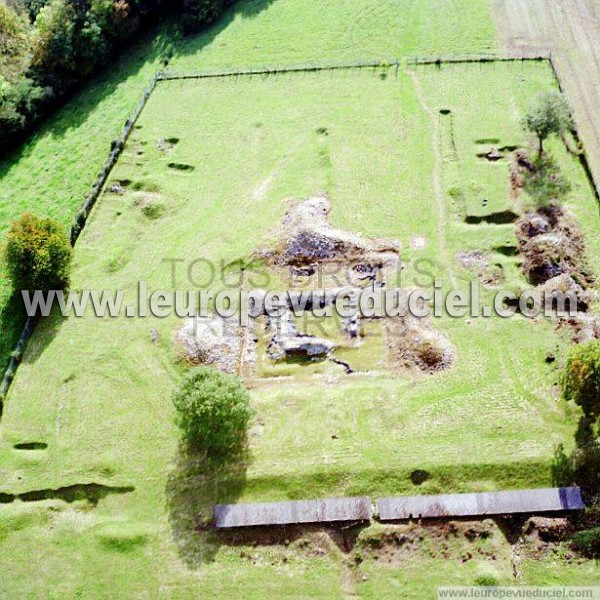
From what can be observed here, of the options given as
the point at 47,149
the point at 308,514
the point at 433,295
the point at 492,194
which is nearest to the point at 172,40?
the point at 47,149

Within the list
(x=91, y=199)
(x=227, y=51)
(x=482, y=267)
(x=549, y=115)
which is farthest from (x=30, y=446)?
(x=227, y=51)

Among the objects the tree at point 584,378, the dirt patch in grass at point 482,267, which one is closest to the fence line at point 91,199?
the dirt patch in grass at point 482,267

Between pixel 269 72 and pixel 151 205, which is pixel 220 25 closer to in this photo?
pixel 269 72

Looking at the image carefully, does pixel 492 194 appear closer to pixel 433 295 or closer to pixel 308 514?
pixel 433 295

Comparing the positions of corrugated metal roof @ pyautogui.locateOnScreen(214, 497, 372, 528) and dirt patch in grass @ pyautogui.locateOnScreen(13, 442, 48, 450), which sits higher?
dirt patch in grass @ pyautogui.locateOnScreen(13, 442, 48, 450)

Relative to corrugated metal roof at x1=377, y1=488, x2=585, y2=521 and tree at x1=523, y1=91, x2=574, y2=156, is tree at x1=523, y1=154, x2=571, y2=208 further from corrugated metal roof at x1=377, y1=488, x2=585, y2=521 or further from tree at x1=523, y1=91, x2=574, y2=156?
corrugated metal roof at x1=377, y1=488, x2=585, y2=521

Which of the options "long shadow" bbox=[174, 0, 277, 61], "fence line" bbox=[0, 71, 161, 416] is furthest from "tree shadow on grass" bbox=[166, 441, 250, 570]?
"long shadow" bbox=[174, 0, 277, 61]
